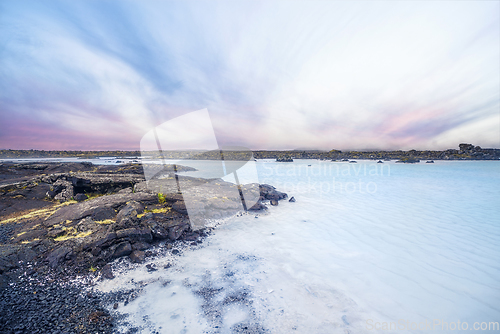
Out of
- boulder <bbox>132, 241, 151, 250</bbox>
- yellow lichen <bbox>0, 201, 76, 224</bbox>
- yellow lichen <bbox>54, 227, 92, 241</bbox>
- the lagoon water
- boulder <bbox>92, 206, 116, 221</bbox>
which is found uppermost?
boulder <bbox>92, 206, 116, 221</bbox>

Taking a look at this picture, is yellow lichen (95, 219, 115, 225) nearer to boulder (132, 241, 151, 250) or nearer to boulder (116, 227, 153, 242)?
boulder (116, 227, 153, 242)

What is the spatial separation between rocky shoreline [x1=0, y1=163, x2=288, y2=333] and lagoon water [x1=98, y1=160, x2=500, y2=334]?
49 cm

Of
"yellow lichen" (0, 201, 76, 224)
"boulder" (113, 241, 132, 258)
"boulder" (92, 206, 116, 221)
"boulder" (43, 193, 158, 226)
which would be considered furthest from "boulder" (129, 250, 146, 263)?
"yellow lichen" (0, 201, 76, 224)

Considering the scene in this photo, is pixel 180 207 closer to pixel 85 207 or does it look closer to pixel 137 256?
pixel 137 256

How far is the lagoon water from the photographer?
9.72 feet

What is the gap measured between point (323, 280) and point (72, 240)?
6323 millimetres

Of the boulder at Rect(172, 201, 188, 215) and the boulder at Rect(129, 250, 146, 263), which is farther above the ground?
Answer: the boulder at Rect(172, 201, 188, 215)

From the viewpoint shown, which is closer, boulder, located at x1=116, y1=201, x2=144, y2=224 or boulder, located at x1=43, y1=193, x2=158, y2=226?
boulder, located at x1=116, y1=201, x2=144, y2=224

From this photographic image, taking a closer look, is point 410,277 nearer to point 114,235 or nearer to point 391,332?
point 391,332

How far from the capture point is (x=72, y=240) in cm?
465

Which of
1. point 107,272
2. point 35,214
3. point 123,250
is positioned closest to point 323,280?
point 107,272

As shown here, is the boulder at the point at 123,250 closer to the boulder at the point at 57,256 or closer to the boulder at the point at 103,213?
the boulder at the point at 57,256

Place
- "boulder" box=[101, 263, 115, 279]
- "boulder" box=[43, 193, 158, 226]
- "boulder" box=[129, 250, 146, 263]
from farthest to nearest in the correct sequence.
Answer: "boulder" box=[43, 193, 158, 226]
"boulder" box=[129, 250, 146, 263]
"boulder" box=[101, 263, 115, 279]

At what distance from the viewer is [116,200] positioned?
7.05 metres
